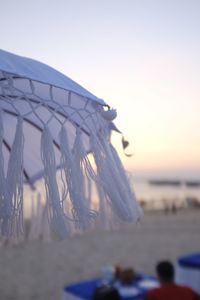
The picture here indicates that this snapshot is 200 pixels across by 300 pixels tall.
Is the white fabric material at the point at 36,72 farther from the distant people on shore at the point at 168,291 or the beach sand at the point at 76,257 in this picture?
the beach sand at the point at 76,257

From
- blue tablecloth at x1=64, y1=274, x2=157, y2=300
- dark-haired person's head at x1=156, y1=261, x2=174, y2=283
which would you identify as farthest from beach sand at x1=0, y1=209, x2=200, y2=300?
dark-haired person's head at x1=156, y1=261, x2=174, y2=283

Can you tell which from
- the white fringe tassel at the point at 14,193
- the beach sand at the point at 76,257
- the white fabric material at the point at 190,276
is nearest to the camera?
the white fringe tassel at the point at 14,193

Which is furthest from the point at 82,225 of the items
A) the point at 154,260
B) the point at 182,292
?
the point at 154,260

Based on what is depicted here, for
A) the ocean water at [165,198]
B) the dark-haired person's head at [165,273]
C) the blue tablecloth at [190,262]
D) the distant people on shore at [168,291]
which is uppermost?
the dark-haired person's head at [165,273]

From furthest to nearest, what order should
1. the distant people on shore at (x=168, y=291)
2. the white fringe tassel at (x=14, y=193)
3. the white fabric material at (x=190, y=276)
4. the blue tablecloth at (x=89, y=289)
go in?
the white fabric material at (x=190, y=276), the blue tablecloth at (x=89, y=289), the distant people on shore at (x=168, y=291), the white fringe tassel at (x=14, y=193)

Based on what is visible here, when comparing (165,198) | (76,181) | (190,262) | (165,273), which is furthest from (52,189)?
(165,198)

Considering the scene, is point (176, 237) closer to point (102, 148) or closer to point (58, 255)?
point (58, 255)

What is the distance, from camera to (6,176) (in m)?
1.45

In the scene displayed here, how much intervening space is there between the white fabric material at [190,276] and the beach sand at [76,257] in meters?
1.22

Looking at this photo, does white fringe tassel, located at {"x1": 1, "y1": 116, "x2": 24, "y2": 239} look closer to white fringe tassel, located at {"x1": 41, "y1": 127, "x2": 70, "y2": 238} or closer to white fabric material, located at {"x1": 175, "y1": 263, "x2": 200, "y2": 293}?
white fringe tassel, located at {"x1": 41, "y1": 127, "x2": 70, "y2": 238}

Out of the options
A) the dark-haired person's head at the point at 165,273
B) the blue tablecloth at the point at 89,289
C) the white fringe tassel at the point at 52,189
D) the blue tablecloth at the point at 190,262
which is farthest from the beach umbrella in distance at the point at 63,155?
the blue tablecloth at the point at 190,262

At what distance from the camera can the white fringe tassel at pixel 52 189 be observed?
147cm

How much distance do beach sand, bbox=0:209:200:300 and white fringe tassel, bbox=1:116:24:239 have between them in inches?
173

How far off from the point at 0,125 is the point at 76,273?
688 cm
